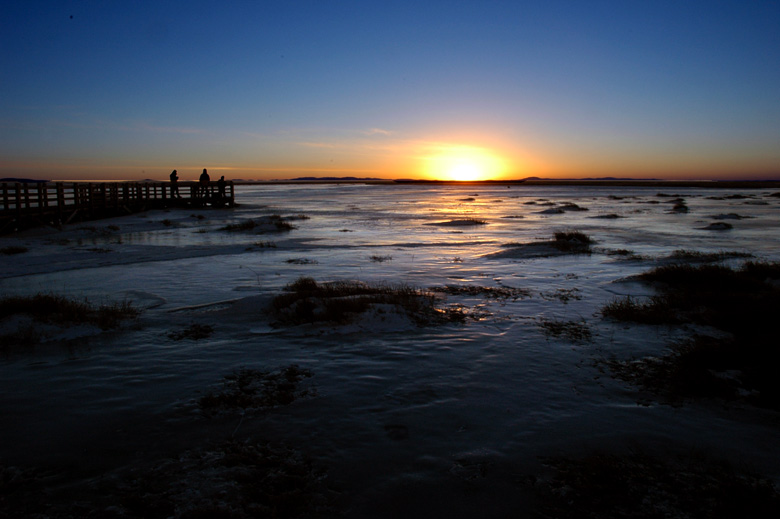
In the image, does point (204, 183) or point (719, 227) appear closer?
point (719, 227)

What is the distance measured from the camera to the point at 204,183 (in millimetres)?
48969

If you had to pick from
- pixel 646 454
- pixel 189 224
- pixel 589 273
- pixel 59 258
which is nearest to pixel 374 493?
pixel 646 454

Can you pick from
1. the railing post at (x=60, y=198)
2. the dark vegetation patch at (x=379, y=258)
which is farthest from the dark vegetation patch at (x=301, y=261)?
the railing post at (x=60, y=198)

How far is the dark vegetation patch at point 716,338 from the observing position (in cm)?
636

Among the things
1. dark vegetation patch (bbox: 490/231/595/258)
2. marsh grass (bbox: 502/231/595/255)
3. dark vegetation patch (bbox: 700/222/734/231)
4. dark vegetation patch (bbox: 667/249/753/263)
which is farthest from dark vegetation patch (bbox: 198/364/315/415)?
dark vegetation patch (bbox: 700/222/734/231)

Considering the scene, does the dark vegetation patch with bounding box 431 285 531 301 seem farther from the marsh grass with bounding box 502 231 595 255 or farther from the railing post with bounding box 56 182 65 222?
the railing post with bounding box 56 182 65 222

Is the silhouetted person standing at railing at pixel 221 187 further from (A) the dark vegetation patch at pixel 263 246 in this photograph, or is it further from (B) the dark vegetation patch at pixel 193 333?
(B) the dark vegetation patch at pixel 193 333

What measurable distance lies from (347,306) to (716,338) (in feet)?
21.2

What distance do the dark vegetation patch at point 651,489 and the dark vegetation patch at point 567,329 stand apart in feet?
12.4

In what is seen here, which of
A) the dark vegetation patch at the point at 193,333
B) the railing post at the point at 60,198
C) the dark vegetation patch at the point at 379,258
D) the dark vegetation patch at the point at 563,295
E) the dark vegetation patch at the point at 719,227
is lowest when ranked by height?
the dark vegetation patch at the point at 193,333

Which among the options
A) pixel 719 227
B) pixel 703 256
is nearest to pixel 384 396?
pixel 703 256

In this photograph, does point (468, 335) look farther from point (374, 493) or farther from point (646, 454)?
point (374, 493)

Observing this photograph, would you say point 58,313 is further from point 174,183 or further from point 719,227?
point 174,183

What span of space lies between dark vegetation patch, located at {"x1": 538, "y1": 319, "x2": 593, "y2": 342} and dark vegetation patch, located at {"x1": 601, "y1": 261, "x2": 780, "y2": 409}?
1.00 metres
